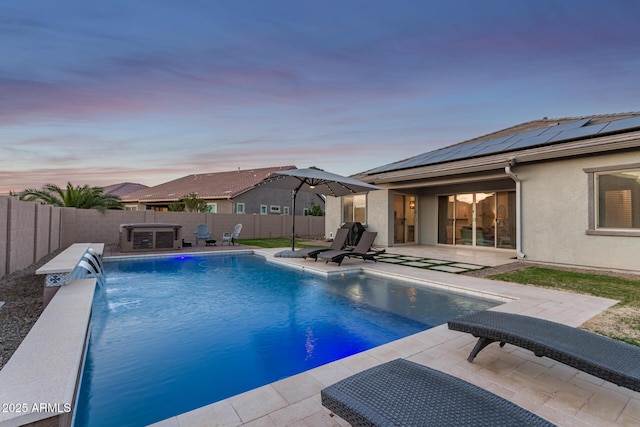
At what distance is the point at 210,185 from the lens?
28078mm

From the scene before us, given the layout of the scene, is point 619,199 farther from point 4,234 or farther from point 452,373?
point 4,234

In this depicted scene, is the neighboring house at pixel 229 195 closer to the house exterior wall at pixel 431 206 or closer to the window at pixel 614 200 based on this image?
the house exterior wall at pixel 431 206

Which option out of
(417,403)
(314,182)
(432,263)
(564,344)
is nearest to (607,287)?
(432,263)

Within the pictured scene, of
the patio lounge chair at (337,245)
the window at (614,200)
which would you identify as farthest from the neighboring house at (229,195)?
the window at (614,200)

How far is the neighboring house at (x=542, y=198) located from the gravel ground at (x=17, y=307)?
1173 centimetres

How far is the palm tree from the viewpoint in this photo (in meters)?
14.7

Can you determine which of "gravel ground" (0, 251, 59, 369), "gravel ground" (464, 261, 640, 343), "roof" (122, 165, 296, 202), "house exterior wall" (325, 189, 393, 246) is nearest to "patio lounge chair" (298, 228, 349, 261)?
"house exterior wall" (325, 189, 393, 246)

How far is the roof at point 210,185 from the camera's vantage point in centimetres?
2495

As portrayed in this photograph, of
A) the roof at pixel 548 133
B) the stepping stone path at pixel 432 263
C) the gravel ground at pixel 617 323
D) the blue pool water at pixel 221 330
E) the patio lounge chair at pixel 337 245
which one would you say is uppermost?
the roof at pixel 548 133

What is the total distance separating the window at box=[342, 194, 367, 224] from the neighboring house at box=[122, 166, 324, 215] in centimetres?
960

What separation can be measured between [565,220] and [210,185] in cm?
2593

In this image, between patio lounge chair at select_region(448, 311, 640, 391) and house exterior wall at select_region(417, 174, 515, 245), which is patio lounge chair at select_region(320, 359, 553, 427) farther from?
house exterior wall at select_region(417, 174, 515, 245)

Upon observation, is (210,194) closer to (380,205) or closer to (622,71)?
(380,205)

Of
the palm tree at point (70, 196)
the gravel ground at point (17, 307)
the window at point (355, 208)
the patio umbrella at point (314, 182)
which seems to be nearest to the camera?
the gravel ground at point (17, 307)
